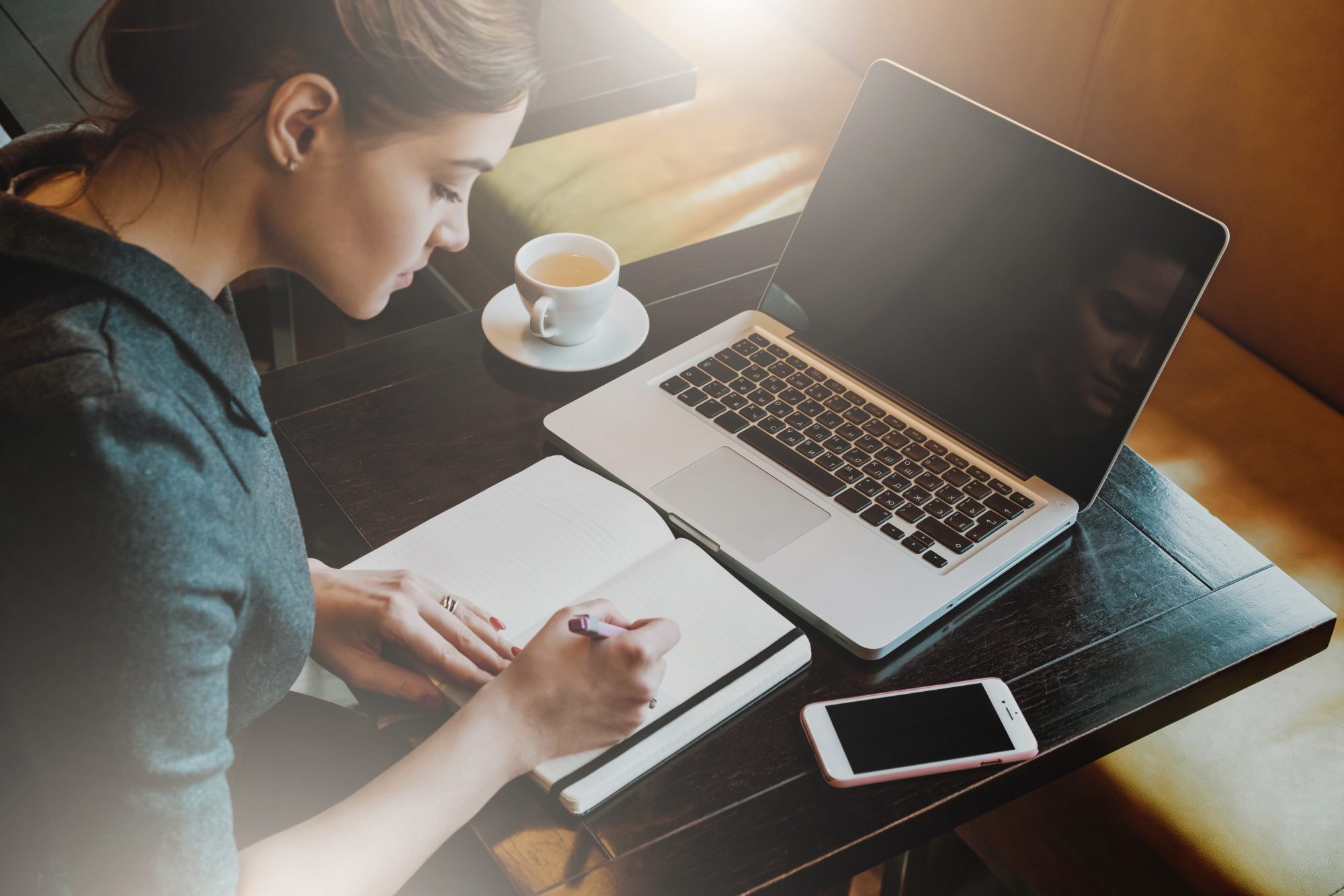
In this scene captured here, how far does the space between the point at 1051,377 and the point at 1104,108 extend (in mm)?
830

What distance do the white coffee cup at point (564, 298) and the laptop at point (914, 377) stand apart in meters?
0.07

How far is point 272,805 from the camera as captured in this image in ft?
2.64

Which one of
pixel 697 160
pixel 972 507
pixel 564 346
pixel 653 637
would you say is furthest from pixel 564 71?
pixel 653 637

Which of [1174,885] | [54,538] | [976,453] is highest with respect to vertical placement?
[54,538]

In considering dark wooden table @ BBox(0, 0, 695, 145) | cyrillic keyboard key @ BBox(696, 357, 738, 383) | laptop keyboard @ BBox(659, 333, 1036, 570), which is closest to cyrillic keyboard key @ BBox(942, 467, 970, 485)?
laptop keyboard @ BBox(659, 333, 1036, 570)

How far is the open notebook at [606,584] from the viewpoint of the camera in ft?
2.18

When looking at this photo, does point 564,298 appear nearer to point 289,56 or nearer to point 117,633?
point 289,56

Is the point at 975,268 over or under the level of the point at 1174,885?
over

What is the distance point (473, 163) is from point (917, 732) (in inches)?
Answer: 19.1

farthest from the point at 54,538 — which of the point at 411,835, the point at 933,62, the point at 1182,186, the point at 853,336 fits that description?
the point at 933,62

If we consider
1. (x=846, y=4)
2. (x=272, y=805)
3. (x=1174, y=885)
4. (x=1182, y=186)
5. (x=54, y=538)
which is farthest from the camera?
(x=846, y=4)

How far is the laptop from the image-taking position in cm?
80

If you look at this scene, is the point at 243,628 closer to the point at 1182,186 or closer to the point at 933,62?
the point at 1182,186

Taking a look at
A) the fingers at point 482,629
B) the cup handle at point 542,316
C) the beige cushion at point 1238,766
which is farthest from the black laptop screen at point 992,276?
the fingers at point 482,629
